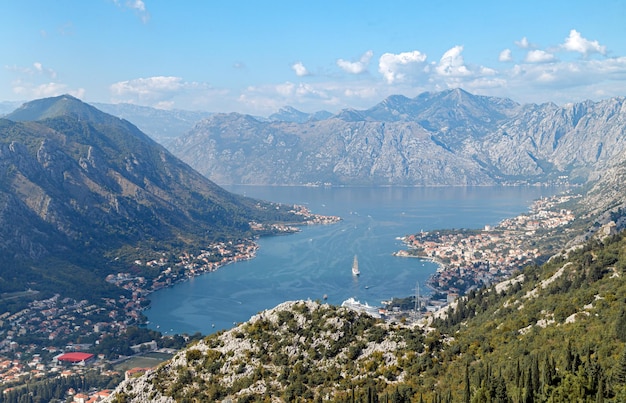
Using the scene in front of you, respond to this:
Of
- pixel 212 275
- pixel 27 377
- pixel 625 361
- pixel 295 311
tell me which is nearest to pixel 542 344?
pixel 625 361

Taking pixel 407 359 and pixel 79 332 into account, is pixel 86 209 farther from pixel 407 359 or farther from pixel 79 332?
pixel 407 359

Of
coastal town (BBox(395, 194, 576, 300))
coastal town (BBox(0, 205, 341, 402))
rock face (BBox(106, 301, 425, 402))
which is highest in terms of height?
rock face (BBox(106, 301, 425, 402))

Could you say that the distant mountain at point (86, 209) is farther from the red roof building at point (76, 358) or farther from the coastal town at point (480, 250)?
the coastal town at point (480, 250)

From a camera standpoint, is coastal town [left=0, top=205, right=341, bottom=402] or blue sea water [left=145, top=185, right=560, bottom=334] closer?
coastal town [left=0, top=205, right=341, bottom=402]

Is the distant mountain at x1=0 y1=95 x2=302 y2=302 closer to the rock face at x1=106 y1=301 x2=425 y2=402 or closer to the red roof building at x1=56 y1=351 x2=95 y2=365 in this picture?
the red roof building at x1=56 y1=351 x2=95 y2=365

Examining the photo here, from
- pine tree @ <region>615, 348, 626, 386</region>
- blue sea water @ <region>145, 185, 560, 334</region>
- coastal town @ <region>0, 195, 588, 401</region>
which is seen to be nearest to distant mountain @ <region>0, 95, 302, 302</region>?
coastal town @ <region>0, 195, 588, 401</region>

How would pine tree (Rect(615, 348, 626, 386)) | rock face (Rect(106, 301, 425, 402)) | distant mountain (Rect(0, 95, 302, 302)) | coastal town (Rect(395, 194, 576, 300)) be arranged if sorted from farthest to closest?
1. distant mountain (Rect(0, 95, 302, 302))
2. coastal town (Rect(395, 194, 576, 300))
3. rock face (Rect(106, 301, 425, 402))
4. pine tree (Rect(615, 348, 626, 386))

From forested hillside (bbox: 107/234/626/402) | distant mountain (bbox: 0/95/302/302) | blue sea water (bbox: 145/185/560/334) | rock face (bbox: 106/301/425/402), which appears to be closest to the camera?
forested hillside (bbox: 107/234/626/402)
